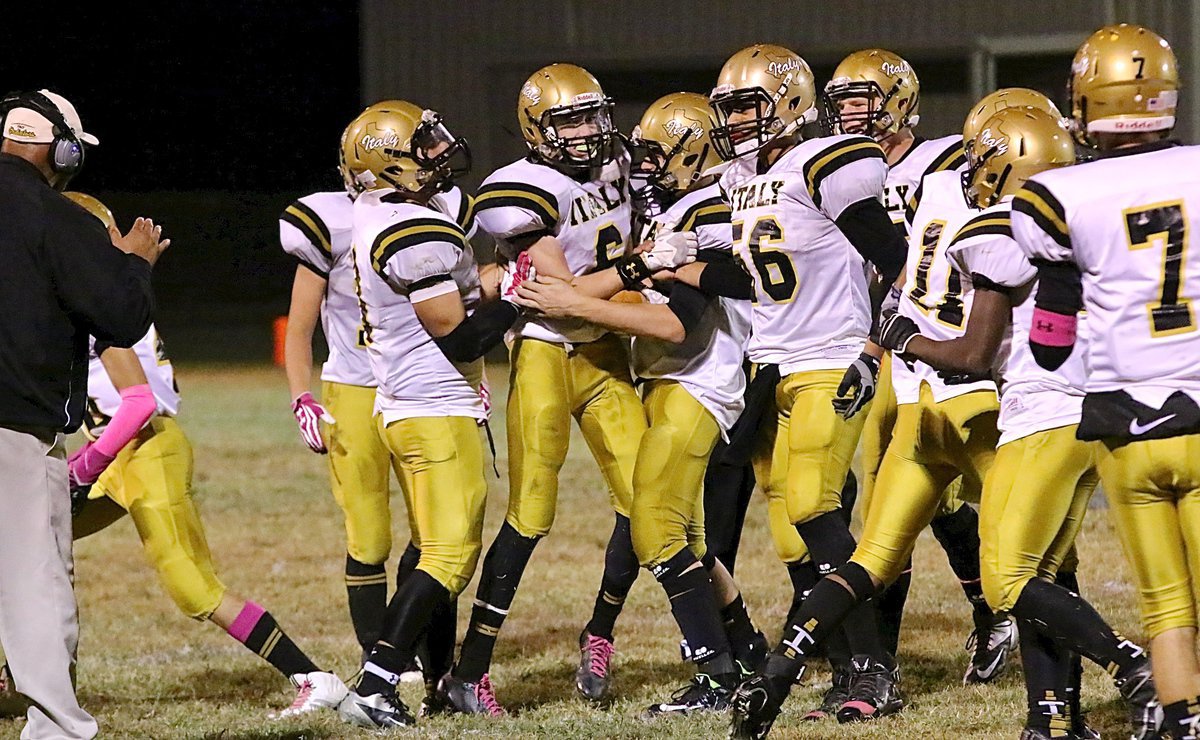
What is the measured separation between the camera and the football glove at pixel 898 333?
157 inches

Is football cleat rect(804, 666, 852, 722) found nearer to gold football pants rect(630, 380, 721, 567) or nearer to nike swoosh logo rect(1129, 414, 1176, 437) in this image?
gold football pants rect(630, 380, 721, 567)

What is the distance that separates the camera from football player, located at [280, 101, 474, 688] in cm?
499

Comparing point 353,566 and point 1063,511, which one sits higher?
point 1063,511

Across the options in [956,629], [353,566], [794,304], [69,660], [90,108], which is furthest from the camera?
[90,108]

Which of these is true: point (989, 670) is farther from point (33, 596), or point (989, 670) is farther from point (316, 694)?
point (33, 596)

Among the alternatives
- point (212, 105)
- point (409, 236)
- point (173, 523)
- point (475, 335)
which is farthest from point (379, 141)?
point (212, 105)

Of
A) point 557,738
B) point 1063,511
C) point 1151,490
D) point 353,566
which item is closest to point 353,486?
point 353,566

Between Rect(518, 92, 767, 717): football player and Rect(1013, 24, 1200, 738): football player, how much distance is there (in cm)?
136

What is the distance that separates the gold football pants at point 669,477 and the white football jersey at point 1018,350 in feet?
3.23

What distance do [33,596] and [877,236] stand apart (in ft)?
7.44

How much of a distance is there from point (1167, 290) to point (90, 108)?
28.1 metres

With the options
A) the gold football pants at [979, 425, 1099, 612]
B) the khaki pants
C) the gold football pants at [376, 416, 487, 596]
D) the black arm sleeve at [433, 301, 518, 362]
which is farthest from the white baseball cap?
the gold football pants at [979, 425, 1099, 612]

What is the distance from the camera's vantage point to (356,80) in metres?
29.7

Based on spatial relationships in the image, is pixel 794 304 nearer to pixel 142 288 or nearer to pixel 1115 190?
pixel 1115 190
